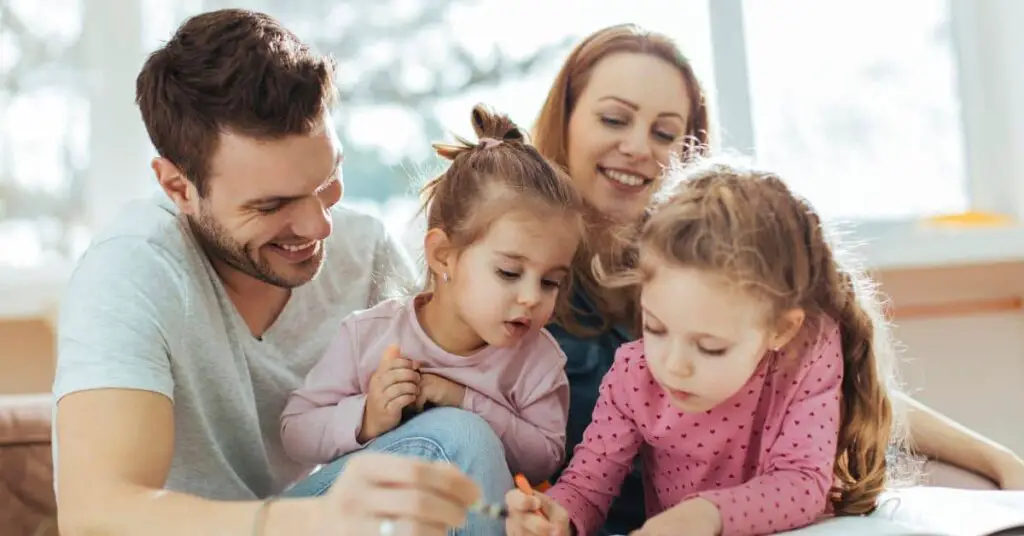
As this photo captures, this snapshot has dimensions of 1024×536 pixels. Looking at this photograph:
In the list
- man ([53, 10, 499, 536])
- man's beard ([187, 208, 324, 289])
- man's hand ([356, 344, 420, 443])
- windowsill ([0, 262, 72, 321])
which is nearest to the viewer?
man ([53, 10, 499, 536])

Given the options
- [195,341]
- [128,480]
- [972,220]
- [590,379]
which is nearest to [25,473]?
[195,341]

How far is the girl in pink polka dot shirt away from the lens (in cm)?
103

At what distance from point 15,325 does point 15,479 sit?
2.65 ft

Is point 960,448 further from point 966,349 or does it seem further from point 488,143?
point 966,349

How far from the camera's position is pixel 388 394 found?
→ 1.21 metres

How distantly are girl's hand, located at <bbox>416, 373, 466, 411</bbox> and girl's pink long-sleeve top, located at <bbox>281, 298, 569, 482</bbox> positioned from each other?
0.01 m

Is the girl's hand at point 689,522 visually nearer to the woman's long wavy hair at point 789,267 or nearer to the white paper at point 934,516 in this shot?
the white paper at point 934,516

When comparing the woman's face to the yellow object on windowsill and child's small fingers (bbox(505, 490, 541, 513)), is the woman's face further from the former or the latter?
the yellow object on windowsill

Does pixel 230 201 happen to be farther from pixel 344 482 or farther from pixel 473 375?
pixel 344 482

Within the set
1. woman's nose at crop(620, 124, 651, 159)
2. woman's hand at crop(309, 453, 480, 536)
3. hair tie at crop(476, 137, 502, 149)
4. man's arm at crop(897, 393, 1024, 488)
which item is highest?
hair tie at crop(476, 137, 502, 149)

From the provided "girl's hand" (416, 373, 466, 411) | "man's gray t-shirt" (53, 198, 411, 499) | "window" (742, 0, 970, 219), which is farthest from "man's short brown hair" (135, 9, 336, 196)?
"window" (742, 0, 970, 219)

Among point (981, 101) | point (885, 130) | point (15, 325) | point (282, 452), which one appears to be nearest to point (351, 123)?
point (15, 325)

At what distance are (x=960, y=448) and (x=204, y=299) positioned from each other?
3.46ft

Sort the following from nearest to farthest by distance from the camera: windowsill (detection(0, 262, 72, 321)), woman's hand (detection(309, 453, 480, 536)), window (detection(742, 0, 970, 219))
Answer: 1. woman's hand (detection(309, 453, 480, 536))
2. windowsill (detection(0, 262, 72, 321))
3. window (detection(742, 0, 970, 219))
